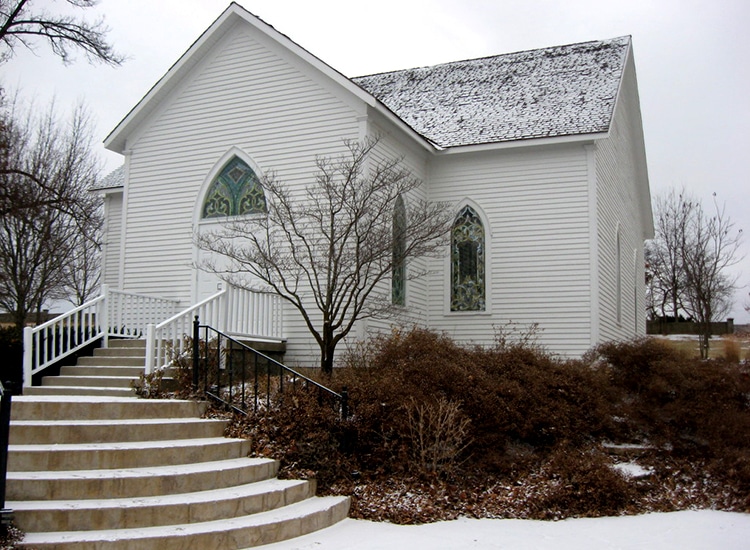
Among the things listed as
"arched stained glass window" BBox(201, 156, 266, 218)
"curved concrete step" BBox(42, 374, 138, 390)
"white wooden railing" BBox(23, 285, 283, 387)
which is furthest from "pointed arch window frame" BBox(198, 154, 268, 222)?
"curved concrete step" BBox(42, 374, 138, 390)

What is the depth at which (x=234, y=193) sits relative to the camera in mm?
16672

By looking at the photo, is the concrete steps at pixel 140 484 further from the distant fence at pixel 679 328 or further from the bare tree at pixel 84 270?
the distant fence at pixel 679 328

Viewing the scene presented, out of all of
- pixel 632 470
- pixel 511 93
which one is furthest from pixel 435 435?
pixel 511 93

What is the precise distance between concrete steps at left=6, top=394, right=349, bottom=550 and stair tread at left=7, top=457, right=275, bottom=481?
0.5 inches

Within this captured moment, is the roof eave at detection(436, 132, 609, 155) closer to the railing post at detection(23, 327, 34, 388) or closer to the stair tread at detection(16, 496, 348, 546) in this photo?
the railing post at detection(23, 327, 34, 388)

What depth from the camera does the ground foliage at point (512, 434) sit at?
31.5ft

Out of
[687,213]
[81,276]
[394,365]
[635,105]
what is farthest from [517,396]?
[687,213]

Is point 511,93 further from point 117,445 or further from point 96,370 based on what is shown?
point 117,445

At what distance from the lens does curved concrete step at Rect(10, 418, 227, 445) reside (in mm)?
8461

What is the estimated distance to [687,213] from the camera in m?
34.3

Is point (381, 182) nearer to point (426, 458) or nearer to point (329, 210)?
point (329, 210)

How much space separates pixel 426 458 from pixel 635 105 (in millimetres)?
16215

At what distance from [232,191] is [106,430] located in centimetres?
867

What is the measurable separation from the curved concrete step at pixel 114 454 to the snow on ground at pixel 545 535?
167cm
